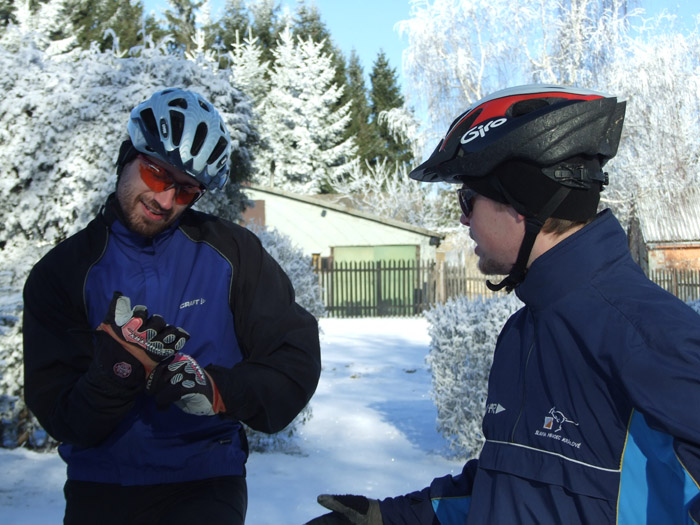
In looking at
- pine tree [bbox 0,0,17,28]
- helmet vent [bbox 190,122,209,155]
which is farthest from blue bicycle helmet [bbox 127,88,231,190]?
pine tree [bbox 0,0,17,28]

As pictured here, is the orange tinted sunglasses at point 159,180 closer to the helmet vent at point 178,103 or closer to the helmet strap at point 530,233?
the helmet vent at point 178,103

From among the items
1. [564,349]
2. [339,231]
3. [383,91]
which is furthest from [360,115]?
[564,349]

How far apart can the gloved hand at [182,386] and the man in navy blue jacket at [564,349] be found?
46 centimetres

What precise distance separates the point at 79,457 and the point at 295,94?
4471 centimetres

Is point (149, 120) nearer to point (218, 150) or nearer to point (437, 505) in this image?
point (218, 150)

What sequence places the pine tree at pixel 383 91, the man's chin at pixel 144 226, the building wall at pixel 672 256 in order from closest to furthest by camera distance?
the man's chin at pixel 144 226, the building wall at pixel 672 256, the pine tree at pixel 383 91

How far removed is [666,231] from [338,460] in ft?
82.8

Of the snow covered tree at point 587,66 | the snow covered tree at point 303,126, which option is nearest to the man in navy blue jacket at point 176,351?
the snow covered tree at point 587,66

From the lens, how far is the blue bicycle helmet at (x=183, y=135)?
8.53 feet

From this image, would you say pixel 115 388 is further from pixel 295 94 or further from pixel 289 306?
pixel 295 94

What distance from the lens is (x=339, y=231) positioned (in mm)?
28656

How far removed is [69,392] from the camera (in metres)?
2.37

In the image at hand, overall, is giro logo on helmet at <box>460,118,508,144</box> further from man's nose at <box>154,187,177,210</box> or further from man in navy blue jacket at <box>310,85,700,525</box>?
man's nose at <box>154,187,177,210</box>

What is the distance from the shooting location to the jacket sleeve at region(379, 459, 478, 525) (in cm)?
209
